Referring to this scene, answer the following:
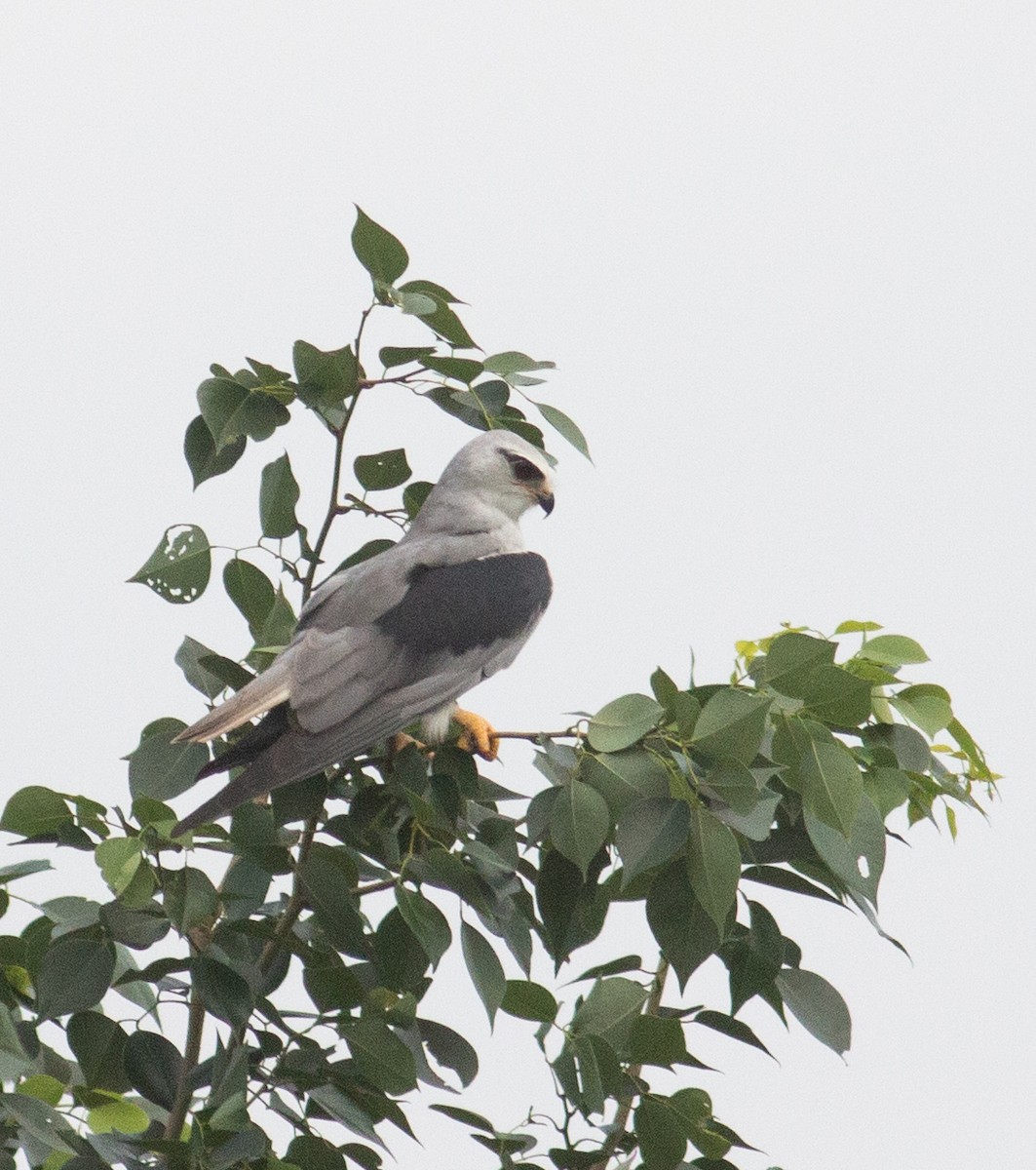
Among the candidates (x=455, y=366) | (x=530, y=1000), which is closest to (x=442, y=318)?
(x=455, y=366)

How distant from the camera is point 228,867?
→ 9.53 feet

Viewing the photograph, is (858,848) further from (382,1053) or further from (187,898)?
(187,898)

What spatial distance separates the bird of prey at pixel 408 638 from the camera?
10.1ft

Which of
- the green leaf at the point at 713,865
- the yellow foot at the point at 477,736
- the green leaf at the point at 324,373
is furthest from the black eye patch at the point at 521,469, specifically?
the green leaf at the point at 713,865

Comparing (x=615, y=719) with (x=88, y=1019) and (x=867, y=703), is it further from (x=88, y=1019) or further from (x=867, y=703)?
(x=88, y=1019)

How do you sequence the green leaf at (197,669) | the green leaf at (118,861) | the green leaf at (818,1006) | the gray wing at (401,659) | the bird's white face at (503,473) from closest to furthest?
the green leaf at (118,861)
the green leaf at (818,1006)
the gray wing at (401,659)
the green leaf at (197,669)
the bird's white face at (503,473)

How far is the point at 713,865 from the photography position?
8.05 feet

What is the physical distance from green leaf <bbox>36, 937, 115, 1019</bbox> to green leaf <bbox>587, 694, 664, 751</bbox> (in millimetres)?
948

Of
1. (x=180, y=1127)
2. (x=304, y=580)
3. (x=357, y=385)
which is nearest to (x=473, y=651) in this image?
(x=304, y=580)

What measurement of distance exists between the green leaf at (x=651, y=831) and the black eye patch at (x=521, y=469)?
6.36 ft

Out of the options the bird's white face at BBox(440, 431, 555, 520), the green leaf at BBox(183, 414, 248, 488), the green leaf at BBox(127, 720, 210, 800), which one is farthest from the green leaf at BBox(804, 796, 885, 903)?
the bird's white face at BBox(440, 431, 555, 520)

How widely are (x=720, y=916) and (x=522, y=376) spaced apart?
1329 mm

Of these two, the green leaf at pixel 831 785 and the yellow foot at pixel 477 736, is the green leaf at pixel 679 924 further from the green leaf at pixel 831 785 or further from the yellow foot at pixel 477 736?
the yellow foot at pixel 477 736

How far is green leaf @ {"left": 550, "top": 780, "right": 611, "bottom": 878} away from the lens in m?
2.55
